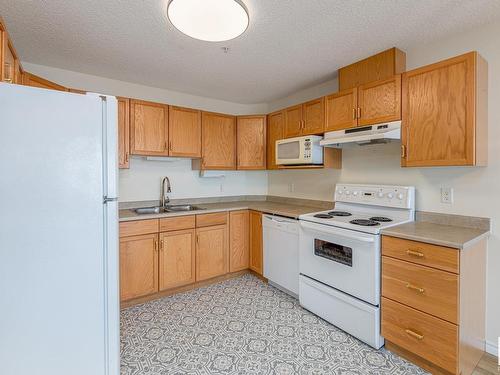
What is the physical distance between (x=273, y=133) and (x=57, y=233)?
2711mm

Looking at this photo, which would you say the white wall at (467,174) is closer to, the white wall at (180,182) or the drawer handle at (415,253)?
the drawer handle at (415,253)

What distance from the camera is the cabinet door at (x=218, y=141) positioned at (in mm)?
3352

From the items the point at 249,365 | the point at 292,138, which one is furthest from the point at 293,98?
the point at 249,365

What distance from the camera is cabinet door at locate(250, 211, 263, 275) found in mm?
3199

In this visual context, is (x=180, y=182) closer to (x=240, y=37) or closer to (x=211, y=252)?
(x=211, y=252)

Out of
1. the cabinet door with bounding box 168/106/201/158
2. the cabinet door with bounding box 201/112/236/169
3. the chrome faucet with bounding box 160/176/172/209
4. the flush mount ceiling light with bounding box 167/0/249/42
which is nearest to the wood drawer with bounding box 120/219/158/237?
the chrome faucet with bounding box 160/176/172/209

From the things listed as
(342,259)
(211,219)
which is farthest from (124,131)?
(342,259)

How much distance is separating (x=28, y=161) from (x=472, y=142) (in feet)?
8.32

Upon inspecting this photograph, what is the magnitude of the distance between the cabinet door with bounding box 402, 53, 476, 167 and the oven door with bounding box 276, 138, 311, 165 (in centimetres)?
100

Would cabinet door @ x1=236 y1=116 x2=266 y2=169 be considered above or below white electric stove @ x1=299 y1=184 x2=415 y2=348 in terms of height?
above

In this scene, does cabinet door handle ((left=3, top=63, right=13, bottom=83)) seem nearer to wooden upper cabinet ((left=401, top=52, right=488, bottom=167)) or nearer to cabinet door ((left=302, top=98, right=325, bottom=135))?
cabinet door ((left=302, top=98, right=325, bottom=135))

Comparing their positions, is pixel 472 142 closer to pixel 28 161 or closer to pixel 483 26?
pixel 483 26

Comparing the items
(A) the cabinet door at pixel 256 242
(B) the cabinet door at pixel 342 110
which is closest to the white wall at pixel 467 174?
(B) the cabinet door at pixel 342 110

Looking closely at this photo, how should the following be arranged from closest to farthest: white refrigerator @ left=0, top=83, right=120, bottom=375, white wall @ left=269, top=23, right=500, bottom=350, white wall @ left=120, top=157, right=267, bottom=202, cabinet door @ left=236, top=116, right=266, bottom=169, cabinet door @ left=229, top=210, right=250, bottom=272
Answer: white refrigerator @ left=0, top=83, right=120, bottom=375 → white wall @ left=269, top=23, right=500, bottom=350 → white wall @ left=120, top=157, right=267, bottom=202 → cabinet door @ left=229, top=210, right=250, bottom=272 → cabinet door @ left=236, top=116, right=266, bottom=169
